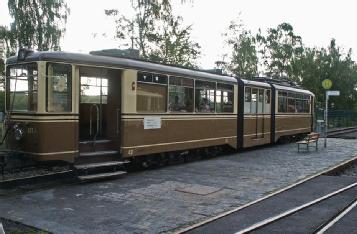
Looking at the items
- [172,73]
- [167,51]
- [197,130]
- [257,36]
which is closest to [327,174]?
[197,130]

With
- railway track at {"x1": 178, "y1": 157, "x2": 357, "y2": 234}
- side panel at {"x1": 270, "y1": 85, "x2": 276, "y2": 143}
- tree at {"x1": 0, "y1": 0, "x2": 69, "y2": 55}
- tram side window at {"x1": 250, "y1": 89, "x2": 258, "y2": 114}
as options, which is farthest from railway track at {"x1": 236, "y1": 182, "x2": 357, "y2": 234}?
tree at {"x1": 0, "y1": 0, "x2": 69, "y2": 55}

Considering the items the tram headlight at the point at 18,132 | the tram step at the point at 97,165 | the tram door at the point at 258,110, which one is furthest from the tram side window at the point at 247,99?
the tram headlight at the point at 18,132

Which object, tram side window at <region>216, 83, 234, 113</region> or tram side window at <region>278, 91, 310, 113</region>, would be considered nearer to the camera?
tram side window at <region>216, 83, 234, 113</region>

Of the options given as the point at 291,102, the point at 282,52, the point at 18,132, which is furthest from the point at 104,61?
the point at 282,52

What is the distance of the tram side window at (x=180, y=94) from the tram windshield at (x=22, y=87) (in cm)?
407

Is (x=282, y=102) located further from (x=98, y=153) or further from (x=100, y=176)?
(x=100, y=176)

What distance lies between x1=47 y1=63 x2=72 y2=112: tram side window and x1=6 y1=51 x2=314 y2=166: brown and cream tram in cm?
2

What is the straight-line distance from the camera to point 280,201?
29.7 feet

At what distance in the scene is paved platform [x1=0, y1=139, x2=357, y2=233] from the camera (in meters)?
7.38

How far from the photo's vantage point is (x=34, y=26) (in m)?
26.0

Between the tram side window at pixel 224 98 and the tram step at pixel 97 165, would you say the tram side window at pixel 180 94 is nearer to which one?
the tram side window at pixel 224 98

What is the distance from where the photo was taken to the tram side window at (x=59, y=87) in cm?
1005

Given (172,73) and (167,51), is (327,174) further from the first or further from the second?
(167,51)

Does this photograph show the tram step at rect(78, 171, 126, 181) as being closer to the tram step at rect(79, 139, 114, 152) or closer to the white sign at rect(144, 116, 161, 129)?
the tram step at rect(79, 139, 114, 152)
